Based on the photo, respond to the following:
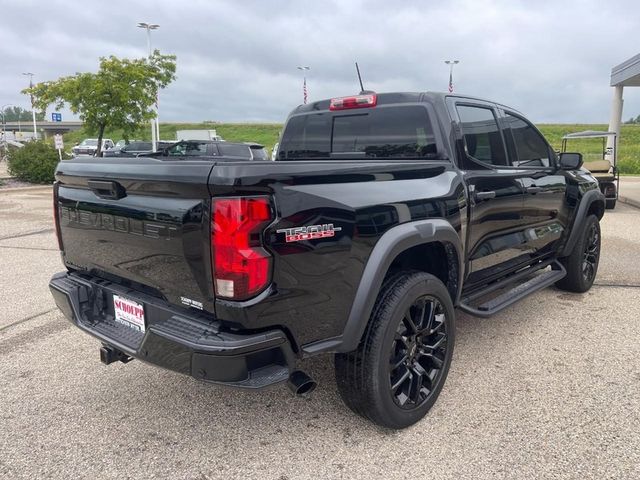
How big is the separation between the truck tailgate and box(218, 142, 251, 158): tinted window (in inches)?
496

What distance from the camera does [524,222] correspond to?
3.91m

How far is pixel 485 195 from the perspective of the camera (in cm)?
336

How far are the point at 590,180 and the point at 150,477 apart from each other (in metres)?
4.77

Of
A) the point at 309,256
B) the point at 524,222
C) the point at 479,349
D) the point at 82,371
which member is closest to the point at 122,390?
the point at 82,371

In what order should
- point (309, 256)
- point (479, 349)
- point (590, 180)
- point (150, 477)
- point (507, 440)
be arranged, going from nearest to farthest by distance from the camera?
point (309, 256) < point (150, 477) < point (507, 440) < point (479, 349) < point (590, 180)

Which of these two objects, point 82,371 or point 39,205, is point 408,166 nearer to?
point 82,371

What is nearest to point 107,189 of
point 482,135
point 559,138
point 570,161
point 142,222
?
point 142,222

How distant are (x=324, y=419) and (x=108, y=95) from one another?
63.4 ft

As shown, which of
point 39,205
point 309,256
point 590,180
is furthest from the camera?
point 39,205

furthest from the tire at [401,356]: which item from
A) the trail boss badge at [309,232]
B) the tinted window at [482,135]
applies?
the tinted window at [482,135]

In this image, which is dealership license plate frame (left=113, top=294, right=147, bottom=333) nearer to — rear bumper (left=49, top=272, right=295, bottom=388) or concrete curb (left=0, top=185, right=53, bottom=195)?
rear bumper (left=49, top=272, right=295, bottom=388)

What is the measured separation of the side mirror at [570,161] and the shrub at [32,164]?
56.3 feet

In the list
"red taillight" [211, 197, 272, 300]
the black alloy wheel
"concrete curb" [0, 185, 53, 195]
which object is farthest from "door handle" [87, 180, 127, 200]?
"concrete curb" [0, 185, 53, 195]

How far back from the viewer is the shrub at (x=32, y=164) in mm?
17391
